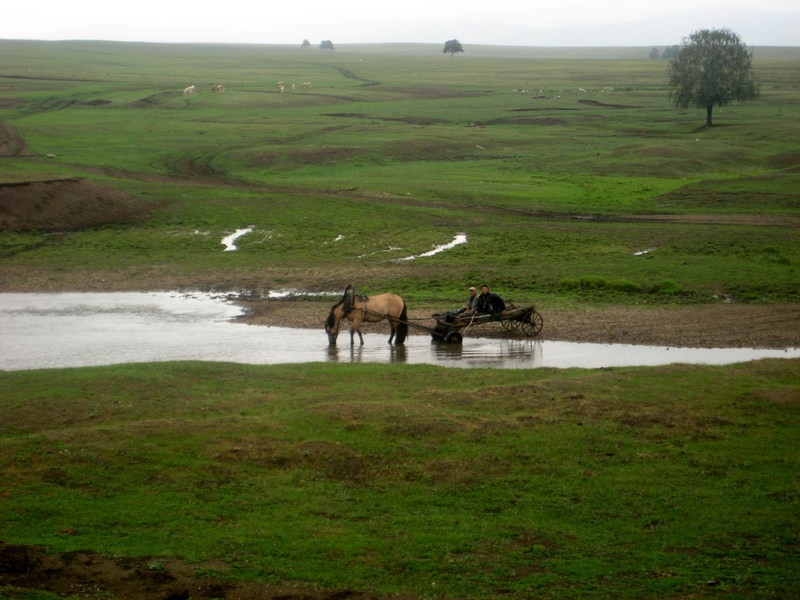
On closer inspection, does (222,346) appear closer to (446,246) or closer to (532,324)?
(532,324)

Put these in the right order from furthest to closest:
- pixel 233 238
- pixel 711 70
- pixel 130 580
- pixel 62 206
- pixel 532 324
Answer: pixel 711 70 < pixel 62 206 < pixel 233 238 < pixel 532 324 < pixel 130 580

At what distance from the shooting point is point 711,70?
3312 inches

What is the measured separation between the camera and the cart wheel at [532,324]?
25.3 metres

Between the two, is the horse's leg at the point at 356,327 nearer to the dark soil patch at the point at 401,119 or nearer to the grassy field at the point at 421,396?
the grassy field at the point at 421,396

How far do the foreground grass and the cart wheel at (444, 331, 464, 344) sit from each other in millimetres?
6422

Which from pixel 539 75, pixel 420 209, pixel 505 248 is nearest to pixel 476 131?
pixel 420 209

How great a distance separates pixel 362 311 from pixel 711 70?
70948 mm

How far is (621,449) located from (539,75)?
15618 cm

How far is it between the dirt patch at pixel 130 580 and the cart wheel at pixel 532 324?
648 inches

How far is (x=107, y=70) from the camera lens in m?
148

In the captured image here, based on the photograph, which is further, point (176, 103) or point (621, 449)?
point (176, 103)

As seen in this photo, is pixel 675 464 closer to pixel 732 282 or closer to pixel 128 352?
pixel 128 352

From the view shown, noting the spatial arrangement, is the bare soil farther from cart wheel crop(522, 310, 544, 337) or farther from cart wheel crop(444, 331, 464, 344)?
cart wheel crop(522, 310, 544, 337)

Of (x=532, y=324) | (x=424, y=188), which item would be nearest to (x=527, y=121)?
(x=424, y=188)
